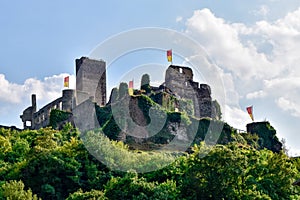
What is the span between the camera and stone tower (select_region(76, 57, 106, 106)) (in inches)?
2963

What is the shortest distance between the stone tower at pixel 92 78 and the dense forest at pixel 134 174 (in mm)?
16172

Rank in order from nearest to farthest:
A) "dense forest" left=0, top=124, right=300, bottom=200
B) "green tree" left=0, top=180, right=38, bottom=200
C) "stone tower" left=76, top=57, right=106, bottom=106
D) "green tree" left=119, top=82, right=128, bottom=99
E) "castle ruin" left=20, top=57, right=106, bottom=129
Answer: "green tree" left=0, top=180, right=38, bottom=200, "dense forest" left=0, top=124, right=300, bottom=200, "green tree" left=119, top=82, right=128, bottom=99, "castle ruin" left=20, top=57, right=106, bottom=129, "stone tower" left=76, top=57, right=106, bottom=106

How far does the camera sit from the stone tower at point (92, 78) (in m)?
75.2

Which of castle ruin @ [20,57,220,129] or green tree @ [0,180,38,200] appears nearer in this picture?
green tree @ [0,180,38,200]

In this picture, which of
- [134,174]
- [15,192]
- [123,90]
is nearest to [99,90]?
[123,90]

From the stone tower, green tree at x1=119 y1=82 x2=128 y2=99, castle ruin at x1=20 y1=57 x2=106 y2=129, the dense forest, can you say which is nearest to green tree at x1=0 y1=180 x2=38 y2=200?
the dense forest

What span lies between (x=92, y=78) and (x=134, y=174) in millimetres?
30781

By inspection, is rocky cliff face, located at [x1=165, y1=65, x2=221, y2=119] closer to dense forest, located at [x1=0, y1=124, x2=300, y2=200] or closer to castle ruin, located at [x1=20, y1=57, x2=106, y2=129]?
castle ruin, located at [x1=20, y1=57, x2=106, y2=129]

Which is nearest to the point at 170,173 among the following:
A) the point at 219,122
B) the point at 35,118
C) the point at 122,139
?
the point at 122,139

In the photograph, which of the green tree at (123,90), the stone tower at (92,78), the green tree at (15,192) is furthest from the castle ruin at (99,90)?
the green tree at (15,192)

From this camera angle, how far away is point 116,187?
4462 cm

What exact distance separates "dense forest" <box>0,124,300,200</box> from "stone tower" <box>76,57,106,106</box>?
637 inches

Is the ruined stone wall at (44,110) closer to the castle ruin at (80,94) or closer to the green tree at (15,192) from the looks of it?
the castle ruin at (80,94)

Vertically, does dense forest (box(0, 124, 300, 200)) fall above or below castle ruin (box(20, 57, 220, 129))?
below
